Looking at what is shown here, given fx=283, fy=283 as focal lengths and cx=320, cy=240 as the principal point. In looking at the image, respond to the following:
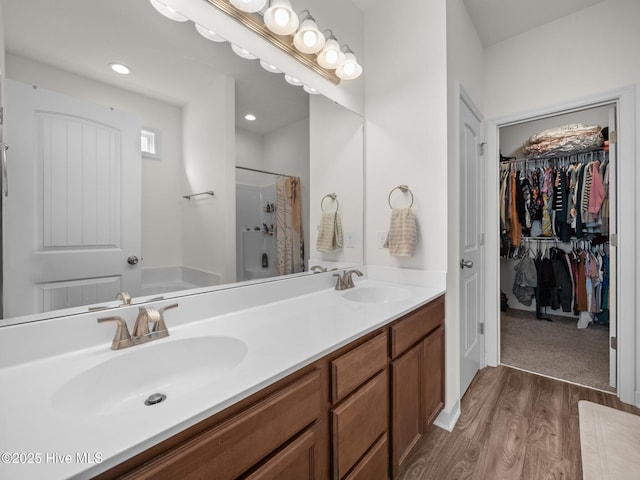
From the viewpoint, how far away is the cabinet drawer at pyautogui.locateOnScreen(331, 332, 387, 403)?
0.88 m

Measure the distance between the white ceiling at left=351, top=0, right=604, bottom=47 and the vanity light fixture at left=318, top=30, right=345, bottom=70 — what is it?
0.61 meters

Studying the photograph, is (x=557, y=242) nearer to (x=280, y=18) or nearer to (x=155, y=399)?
(x=280, y=18)

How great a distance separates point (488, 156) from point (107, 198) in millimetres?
2568

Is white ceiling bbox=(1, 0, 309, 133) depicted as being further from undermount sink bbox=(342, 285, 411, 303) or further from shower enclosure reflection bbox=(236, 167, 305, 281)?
undermount sink bbox=(342, 285, 411, 303)

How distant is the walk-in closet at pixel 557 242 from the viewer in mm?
2674

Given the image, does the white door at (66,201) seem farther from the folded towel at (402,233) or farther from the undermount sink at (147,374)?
the folded towel at (402,233)

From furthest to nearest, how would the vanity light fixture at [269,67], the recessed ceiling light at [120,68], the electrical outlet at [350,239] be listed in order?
1. the electrical outlet at [350,239]
2. the vanity light fixture at [269,67]
3. the recessed ceiling light at [120,68]

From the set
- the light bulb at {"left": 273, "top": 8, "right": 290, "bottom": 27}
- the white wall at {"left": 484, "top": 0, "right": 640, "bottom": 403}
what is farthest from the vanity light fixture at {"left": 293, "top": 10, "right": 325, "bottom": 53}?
the white wall at {"left": 484, "top": 0, "right": 640, "bottom": 403}

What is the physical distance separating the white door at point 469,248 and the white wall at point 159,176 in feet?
5.41

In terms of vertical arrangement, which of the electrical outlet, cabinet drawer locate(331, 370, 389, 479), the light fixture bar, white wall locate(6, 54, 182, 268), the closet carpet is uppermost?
the light fixture bar

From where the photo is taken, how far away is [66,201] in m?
0.84

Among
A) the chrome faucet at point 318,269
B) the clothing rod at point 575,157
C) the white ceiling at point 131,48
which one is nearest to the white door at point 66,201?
the white ceiling at point 131,48

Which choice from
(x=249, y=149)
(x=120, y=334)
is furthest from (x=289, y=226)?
(x=120, y=334)

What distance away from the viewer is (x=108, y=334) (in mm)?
866
